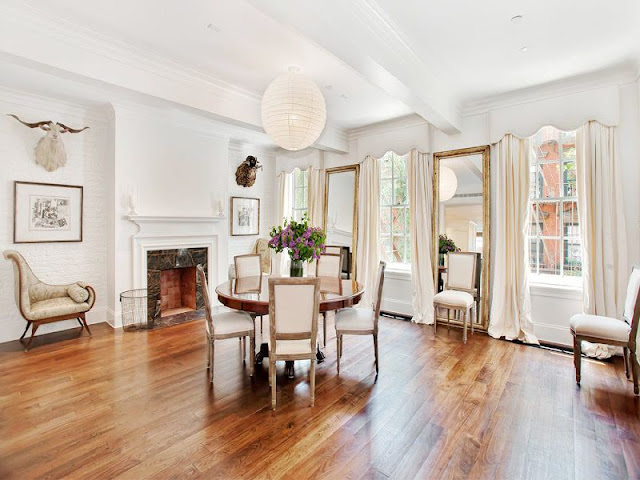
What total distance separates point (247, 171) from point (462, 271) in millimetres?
4175

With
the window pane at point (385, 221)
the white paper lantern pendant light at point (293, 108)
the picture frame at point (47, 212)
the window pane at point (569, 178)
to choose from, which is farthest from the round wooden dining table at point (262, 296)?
the window pane at point (569, 178)

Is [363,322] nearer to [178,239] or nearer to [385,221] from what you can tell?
[385,221]

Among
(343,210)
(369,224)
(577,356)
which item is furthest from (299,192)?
(577,356)

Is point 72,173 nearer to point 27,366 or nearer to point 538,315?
point 27,366

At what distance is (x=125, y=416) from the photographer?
2.43m

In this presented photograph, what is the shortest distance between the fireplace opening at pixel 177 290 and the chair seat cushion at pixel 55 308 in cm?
122

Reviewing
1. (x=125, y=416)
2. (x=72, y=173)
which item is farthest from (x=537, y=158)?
(x=72, y=173)

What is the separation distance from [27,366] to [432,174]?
5.29m

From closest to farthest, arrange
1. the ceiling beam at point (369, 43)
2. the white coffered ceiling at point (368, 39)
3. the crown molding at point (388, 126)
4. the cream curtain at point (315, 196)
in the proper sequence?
the ceiling beam at point (369, 43)
the white coffered ceiling at point (368, 39)
the crown molding at point (388, 126)
the cream curtain at point (315, 196)

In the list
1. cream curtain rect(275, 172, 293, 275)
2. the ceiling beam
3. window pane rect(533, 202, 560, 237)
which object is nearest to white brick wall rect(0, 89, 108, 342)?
cream curtain rect(275, 172, 293, 275)

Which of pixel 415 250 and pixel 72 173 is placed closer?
pixel 72 173

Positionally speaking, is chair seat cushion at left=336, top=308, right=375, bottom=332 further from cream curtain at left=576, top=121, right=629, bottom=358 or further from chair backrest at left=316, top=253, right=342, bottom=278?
cream curtain at left=576, top=121, right=629, bottom=358

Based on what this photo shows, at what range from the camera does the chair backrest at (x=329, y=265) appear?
4.43 meters

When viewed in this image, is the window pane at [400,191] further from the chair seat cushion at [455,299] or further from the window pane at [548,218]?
the window pane at [548,218]
